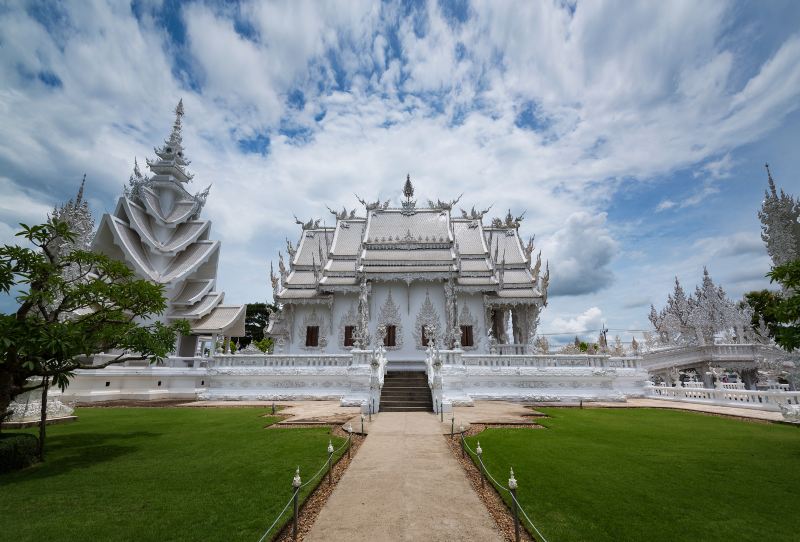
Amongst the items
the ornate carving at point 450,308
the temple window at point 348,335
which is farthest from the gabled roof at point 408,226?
the temple window at point 348,335

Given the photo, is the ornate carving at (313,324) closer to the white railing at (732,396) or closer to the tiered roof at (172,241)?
the tiered roof at (172,241)

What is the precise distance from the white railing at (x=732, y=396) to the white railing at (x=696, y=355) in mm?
7734

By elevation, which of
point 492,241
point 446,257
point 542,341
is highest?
point 492,241

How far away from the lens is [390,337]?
20.4 metres

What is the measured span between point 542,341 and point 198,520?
62.9ft

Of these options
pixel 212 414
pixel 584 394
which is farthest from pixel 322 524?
pixel 584 394

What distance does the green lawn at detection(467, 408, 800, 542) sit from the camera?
398cm

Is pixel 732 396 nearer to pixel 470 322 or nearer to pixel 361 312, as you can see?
pixel 470 322

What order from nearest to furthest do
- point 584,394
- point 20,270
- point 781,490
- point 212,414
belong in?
point 781,490
point 20,270
point 212,414
point 584,394

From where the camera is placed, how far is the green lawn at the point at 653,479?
13.1 feet

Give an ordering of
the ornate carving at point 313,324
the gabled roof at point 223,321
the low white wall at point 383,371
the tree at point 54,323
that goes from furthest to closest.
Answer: the ornate carving at point 313,324, the gabled roof at point 223,321, the low white wall at point 383,371, the tree at point 54,323

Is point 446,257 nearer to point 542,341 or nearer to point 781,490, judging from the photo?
point 542,341

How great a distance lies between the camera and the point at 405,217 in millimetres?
25406

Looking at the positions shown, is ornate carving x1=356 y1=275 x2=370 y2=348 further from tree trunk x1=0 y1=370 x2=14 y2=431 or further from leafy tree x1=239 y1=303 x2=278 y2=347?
leafy tree x1=239 y1=303 x2=278 y2=347
